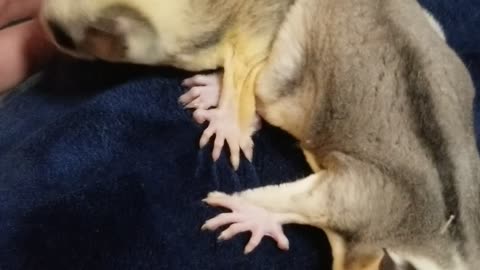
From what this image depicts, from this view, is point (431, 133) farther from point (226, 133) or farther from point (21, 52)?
point (21, 52)

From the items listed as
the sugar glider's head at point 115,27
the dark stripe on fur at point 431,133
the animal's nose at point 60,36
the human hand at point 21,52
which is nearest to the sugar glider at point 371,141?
the dark stripe on fur at point 431,133

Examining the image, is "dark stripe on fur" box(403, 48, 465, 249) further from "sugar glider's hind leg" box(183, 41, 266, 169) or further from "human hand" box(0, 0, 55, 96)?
"human hand" box(0, 0, 55, 96)

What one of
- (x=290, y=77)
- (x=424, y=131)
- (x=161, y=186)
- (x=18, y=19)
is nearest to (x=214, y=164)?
(x=161, y=186)

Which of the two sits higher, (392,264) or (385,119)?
(385,119)

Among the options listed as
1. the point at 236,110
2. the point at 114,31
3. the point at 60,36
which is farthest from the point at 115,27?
the point at 236,110

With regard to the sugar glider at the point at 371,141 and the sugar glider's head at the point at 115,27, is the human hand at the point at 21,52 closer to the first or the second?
the sugar glider's head at the point at 115,27

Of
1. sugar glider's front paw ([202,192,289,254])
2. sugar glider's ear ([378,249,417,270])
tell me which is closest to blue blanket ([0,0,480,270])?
sugar glider's front paw ([202,192,289,254])

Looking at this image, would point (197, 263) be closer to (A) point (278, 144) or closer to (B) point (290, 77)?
(A) point (278, 144)

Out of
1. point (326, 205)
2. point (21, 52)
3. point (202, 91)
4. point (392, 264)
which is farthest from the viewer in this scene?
point (21, 52)
